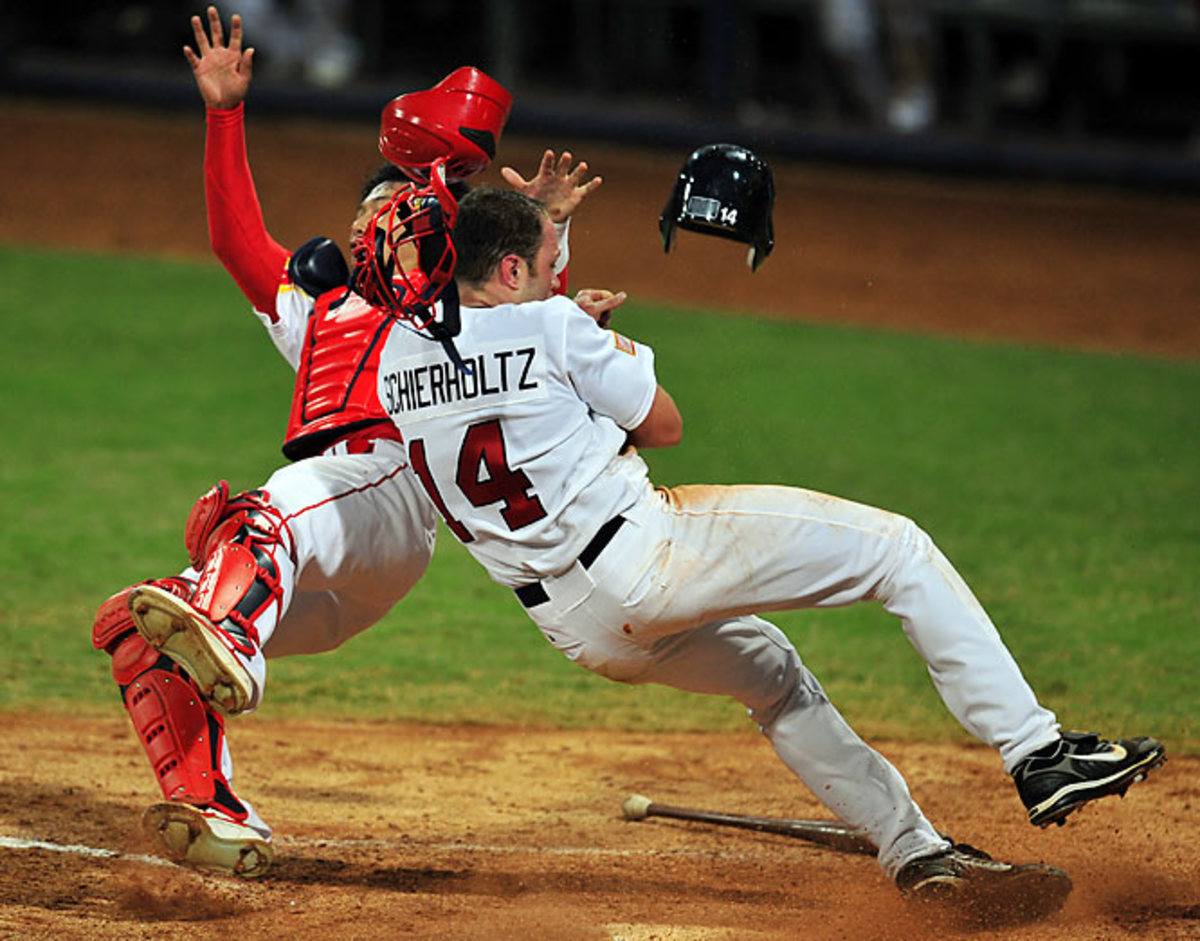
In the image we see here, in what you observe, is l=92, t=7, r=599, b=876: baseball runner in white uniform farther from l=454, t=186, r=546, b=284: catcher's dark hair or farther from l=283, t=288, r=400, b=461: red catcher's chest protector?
l=454, t=186, r=546, b=284: catcher's dark hair

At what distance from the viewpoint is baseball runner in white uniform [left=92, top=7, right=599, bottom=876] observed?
3562 millimetres

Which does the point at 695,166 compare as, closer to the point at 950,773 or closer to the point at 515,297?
the point at 515,297

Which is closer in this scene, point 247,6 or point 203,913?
point 203,913

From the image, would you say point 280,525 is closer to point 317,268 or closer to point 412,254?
point 412,254

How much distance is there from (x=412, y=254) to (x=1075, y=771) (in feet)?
5.79

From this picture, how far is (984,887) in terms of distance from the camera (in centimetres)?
388

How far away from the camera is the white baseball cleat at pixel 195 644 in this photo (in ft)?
11.4

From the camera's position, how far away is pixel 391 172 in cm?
464

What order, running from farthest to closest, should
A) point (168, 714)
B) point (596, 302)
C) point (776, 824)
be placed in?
point (776, 824) < point (168, 714) < point (596, 302)

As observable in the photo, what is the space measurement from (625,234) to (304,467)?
9.08 metres

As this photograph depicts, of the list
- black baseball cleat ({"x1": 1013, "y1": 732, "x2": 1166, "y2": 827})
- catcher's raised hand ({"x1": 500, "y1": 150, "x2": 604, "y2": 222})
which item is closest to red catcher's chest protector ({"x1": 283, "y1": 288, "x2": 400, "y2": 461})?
catcher's raised hand ({"x1": 500, "y1": 150, "x2": 604, "y2": 222})

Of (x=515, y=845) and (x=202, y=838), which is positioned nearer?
(x=202, y=838)

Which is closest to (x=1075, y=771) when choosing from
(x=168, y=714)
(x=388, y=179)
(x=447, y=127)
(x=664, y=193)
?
(x=168, y=714)

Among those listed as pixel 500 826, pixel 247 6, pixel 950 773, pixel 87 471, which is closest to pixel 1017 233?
pixel 247 6
